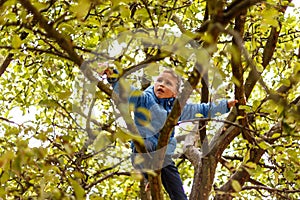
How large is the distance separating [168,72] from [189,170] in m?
4.56

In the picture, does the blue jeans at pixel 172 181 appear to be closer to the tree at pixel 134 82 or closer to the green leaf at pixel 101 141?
the tree at pixel 134 82

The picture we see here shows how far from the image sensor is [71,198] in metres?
2.23

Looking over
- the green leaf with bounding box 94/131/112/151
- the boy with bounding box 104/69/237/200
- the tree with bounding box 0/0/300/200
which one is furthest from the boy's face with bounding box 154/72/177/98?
the green leaf with bounding box 94/131/112/151

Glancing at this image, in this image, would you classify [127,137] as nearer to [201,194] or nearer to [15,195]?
[15,195]

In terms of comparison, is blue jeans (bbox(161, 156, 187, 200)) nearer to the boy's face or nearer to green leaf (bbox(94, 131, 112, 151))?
the boy's face

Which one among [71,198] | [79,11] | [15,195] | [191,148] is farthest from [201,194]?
[79,11]

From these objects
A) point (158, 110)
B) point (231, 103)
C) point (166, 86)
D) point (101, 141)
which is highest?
point (166, 86)

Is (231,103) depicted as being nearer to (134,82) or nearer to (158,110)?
(158,110)

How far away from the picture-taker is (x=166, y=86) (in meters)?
4.73

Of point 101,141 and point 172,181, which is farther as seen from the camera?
point 172,181

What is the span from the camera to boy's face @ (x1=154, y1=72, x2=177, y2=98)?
4.67 meters

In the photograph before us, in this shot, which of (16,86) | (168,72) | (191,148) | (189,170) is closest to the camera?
(168,72)

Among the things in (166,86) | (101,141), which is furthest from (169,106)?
(101,141)

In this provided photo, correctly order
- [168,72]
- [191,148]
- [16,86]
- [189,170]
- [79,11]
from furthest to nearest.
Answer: [189,170], [16,86], [191,148], [168,72], [79,11]
